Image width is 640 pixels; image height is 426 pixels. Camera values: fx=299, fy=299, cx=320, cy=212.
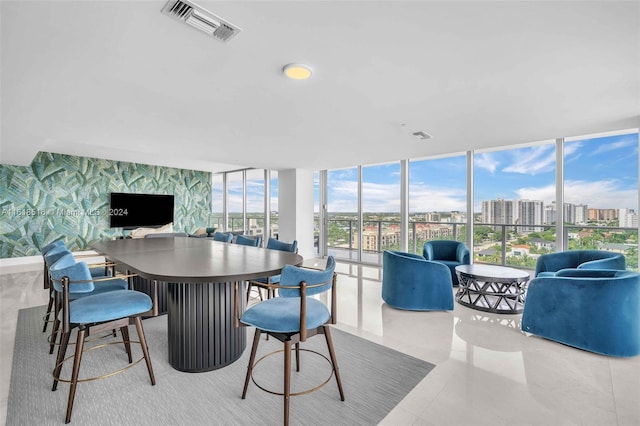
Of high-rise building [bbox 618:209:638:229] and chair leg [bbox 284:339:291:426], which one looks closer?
chair leg [bbox 284:339:291:426]

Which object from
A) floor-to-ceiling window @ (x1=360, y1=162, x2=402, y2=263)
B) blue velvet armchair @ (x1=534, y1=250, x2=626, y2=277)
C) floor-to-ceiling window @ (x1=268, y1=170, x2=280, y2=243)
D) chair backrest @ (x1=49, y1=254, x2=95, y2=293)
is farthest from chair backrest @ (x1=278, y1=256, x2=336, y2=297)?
floor-to-ceiling window @ (x1=268, y1=170, x2=280, y2=243)

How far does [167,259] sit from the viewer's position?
8.07 feet

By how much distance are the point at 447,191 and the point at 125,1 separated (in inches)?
229

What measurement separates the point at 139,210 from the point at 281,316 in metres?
8.34

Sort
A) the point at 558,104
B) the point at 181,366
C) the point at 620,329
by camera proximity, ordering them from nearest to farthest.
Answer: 1. the point at 181,366
2. the point at 620,329
3. the point at 558,104

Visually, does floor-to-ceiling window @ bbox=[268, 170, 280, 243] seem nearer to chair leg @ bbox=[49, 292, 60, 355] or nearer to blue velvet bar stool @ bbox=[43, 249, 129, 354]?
blue velvet bar stool @ bbox=[43, 249, 129, 354]

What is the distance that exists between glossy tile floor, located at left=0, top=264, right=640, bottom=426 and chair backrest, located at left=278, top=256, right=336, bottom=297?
93 cm

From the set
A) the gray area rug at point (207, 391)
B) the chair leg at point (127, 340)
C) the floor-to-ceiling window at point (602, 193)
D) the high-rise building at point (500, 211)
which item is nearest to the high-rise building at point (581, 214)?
the floor-to-ceiling window at point (602, 193)

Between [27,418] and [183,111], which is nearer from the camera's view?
[27,418]

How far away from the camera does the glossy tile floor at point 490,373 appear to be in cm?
187

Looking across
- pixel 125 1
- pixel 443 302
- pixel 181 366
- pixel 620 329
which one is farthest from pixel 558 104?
pixel 181 366

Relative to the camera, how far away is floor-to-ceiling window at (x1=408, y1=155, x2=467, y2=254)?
5.88m

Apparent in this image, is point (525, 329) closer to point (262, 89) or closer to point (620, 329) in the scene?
point (620, 329)

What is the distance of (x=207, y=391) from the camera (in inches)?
81.6
